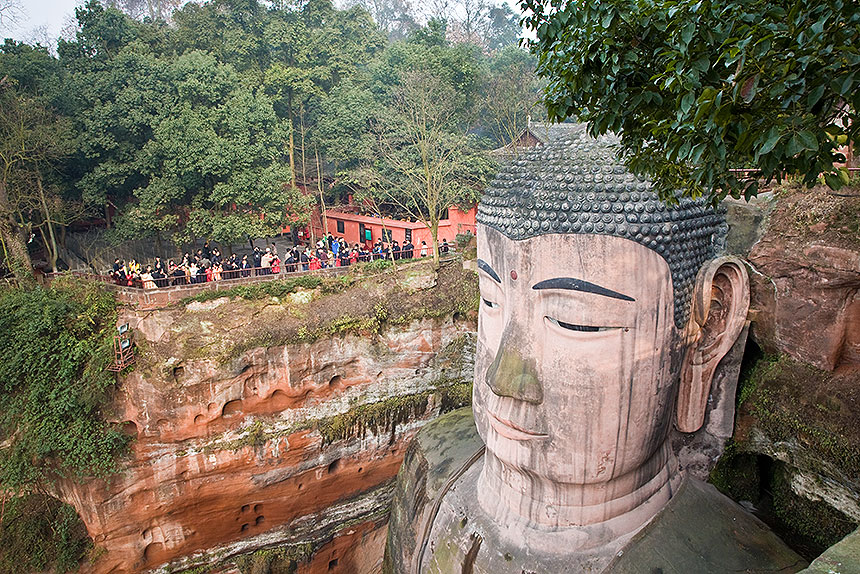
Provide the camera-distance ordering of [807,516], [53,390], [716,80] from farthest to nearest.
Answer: [53,390], [807,516], [716,80]

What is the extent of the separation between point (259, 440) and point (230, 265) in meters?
4.66

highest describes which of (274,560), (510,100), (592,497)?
(510,100)

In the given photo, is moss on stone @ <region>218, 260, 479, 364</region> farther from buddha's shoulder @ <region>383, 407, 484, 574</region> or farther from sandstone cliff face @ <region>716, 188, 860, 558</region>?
sandstone cliff face @ <region>716, 188, 860, 558</region>

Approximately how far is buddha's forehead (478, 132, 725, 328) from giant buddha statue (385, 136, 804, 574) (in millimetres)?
11

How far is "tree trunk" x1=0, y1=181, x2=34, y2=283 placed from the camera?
12.4 meters

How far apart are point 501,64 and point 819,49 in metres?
30.1

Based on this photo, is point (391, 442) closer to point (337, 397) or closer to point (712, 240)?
point (337, 397)

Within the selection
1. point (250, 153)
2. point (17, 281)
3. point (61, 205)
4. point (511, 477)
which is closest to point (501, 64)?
point (250, 153)

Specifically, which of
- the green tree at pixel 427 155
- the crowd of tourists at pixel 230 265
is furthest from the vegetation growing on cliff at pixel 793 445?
the green tree at pixel 427 155

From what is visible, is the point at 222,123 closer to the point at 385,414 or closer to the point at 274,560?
the point at 385,414

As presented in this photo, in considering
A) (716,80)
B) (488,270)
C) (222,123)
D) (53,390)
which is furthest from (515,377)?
(222,123)

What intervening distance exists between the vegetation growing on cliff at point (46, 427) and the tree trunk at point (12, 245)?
1153 mm

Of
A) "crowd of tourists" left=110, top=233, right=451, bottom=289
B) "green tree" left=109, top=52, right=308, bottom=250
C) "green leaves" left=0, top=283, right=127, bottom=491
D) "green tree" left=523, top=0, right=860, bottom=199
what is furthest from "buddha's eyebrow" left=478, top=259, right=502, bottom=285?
"green tree" left=109, top=52, right=308, bottom=250

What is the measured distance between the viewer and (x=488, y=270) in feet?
16.4
